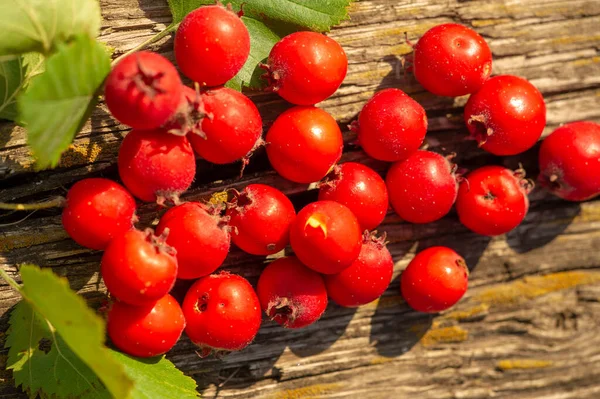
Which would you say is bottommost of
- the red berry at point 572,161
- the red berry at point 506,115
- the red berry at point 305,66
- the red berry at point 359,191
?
the red berry at point 359,191

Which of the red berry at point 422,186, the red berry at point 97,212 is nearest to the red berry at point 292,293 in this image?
the red berry at point 422,186

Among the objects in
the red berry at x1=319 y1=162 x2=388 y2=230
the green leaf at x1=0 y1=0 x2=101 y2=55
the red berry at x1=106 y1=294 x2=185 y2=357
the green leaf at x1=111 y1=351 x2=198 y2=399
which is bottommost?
the green leaf at x1=111 y1=351 x2=198 y2=399

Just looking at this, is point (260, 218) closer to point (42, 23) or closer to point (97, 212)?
point (97, 212)

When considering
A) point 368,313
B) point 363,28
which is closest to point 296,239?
point 368,313

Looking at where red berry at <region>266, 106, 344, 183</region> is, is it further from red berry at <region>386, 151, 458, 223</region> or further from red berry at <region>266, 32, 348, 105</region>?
red berry at <region>386, 151, 458, 223</region>

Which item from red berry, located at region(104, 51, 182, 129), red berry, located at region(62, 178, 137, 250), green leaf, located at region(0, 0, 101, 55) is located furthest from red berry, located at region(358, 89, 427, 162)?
green leaf, located at region(0, 0, 101, 55)

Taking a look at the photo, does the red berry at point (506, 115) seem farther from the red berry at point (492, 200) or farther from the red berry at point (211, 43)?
the red berry at point (211, 43)
